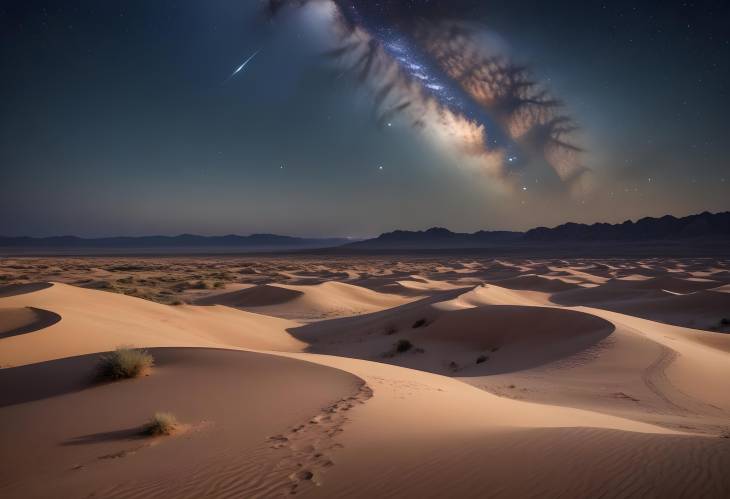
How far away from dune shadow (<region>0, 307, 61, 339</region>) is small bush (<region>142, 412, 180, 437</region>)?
8044mm

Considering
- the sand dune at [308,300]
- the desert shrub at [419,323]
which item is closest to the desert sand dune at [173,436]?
the desert shrub at [419,323]

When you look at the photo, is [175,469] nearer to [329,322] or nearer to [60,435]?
[60,435]

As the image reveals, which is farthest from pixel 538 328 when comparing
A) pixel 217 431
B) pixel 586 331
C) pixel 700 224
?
pixel 700 224

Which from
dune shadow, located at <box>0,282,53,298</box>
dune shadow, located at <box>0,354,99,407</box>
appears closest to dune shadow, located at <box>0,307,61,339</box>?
dune shadow, located at <box>0,354,99,407</box>

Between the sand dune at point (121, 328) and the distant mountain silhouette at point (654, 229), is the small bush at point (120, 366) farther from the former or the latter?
the distant mountain silhouette at point (654, 229)

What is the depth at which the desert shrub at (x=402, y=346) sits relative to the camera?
15177 millimetres

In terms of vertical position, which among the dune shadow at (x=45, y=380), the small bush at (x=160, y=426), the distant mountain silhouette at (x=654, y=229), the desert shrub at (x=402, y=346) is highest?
the distant mountain silhouette at (x=654, y=229)

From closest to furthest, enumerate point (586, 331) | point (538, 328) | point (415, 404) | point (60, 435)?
point (60, 435)
point (415, 404)
point (586, 331)
point (538, 328)

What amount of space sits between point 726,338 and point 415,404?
1428cm

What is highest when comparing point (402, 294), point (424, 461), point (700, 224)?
point (700, 224)

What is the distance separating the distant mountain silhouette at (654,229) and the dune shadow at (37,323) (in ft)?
524

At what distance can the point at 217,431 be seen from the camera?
4.91 m

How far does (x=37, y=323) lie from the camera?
38.8 feet

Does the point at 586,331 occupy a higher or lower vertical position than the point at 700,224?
lower
